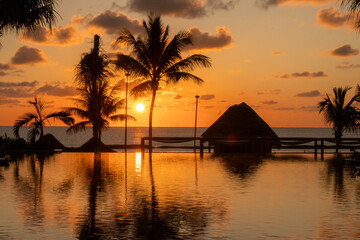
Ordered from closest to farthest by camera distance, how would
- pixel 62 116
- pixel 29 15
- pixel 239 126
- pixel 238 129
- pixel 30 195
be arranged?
pixel 30 195 → pixel 29 15 → pixel 62 116 → pixel 238 129 → pixel 239 126

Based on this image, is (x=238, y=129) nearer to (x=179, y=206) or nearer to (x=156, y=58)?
(x=156, y=58)

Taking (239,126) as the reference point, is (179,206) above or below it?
below

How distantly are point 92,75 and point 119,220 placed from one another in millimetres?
30087

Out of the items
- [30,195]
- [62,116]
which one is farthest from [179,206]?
[62,116]

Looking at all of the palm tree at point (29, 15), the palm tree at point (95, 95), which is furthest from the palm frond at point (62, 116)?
the palm tree at point (29, 15)

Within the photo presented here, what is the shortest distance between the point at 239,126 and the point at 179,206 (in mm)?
32920

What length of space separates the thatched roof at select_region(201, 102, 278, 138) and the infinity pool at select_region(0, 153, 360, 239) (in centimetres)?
2407

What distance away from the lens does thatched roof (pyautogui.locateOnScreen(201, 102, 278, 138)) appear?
43750mm

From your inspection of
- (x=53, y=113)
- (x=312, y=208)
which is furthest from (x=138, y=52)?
(x=312, y=208)

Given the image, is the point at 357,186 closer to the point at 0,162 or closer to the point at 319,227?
the point at 319,227

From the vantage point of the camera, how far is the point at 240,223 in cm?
955

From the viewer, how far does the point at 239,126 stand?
44.2 m

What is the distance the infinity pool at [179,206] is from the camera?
28.7ft

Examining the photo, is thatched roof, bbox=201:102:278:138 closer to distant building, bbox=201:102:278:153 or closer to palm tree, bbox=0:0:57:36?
distant building, bbox=201:102:278:153
